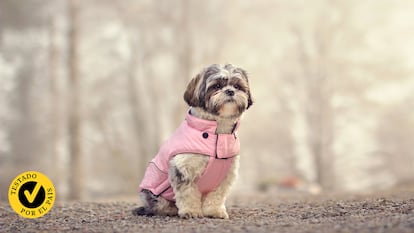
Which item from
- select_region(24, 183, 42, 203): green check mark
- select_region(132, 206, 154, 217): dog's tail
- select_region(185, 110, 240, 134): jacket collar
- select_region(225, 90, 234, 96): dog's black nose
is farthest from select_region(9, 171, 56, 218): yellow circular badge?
select_region(225, 90, 234, 96): dog's black nose

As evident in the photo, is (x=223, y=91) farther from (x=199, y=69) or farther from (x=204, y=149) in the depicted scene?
(x=199, y=69)

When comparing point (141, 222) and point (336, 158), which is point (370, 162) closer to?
point (336, 158)

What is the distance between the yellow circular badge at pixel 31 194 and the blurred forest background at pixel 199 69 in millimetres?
12340

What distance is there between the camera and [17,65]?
969 inches

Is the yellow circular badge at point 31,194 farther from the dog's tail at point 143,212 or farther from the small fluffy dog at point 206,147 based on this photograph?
the small fluffy dog at point 206,147

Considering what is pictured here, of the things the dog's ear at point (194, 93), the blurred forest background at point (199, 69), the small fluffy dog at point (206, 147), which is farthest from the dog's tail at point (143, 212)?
the blurred forest background at point (199, 69)

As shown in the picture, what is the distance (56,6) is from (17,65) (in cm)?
405

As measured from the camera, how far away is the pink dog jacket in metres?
6.49

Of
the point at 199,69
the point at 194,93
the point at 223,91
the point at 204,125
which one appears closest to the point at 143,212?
the point at 204,125

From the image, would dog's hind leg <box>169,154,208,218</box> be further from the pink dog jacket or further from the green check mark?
the green check mark

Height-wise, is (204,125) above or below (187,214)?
above

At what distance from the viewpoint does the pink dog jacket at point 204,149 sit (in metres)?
6.49

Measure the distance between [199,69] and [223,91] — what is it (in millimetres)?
13069

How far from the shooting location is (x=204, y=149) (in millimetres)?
6469
